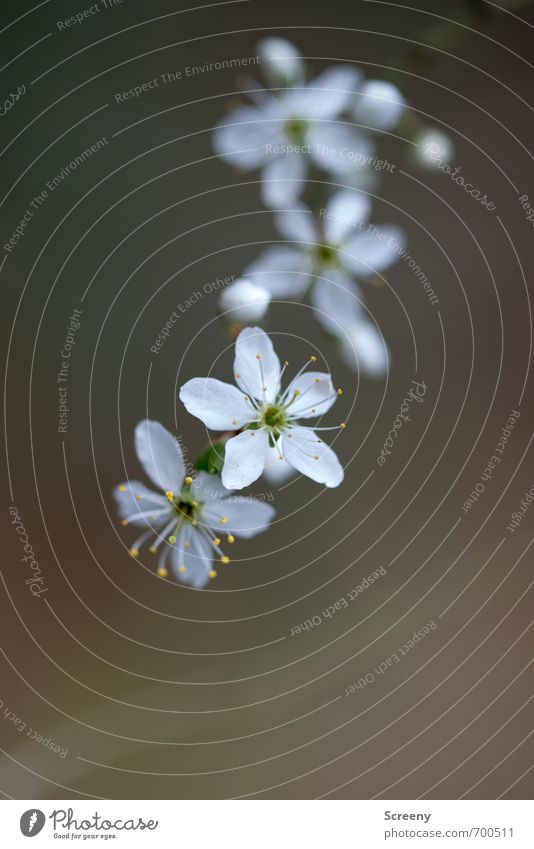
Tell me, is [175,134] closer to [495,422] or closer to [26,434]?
[26,434]

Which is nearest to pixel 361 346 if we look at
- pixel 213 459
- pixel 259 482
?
pixel 259 482

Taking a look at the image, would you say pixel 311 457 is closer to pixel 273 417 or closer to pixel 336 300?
pixel 273 417

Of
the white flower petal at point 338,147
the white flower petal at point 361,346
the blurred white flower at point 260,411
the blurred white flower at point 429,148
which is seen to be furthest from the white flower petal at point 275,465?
the blurred white flower at point 429,148

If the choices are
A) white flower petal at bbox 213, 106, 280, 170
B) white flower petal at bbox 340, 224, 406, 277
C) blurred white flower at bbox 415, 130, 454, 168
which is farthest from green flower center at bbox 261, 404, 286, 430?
blurred white flower at bbox 415, 130, 454, 168

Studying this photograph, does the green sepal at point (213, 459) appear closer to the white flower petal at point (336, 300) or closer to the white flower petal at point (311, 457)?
the white flower petal at point (311, 457)
